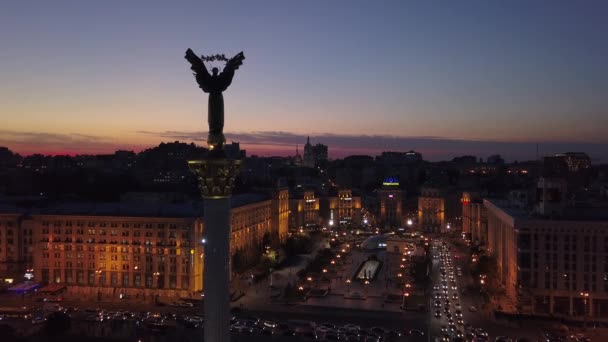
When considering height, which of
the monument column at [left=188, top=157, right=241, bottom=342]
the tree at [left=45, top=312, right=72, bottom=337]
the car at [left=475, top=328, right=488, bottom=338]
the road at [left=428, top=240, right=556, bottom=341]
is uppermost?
the monument column at [left=188, top=157, right=241, bottom=342]

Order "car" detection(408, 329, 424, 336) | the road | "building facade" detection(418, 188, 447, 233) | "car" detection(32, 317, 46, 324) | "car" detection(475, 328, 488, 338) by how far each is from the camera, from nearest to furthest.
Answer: "car" detection(475, 328, 488, 338), "car" detection(408, 329, 424, 336), the road, "car" detection(32, 317, 46, 324), "building facade" detection(418, 188, 447, 233)

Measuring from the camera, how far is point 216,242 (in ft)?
28.6

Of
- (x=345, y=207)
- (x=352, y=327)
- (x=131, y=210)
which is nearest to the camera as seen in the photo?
(x=352, y=327)

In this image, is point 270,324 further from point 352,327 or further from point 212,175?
point 212,175

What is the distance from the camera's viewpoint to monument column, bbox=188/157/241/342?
28.3ft

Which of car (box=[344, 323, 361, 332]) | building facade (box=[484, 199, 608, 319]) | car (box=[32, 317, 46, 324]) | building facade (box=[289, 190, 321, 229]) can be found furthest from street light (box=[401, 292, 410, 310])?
building facade (box=[289, 190, 321, 229])

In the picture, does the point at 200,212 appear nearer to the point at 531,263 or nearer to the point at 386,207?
the point at 531,263

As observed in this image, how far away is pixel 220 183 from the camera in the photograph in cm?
887

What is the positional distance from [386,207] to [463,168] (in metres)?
60.7

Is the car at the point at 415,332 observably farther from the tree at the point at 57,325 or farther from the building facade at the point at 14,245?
the building facade at the point at 14,245

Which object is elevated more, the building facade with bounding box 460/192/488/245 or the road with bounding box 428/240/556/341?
the building facade with bounding box 460/192/488/245

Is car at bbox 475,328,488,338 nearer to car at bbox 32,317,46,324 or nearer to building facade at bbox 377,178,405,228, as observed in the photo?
car at bbox 32,317,46,324

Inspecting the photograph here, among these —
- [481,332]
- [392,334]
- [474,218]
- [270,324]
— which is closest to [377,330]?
[392,334]

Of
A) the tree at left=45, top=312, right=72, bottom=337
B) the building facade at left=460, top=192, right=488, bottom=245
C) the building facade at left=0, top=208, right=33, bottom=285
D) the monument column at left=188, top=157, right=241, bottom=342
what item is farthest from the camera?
the building facade at left=460, top=192, right=488, bottom=245
